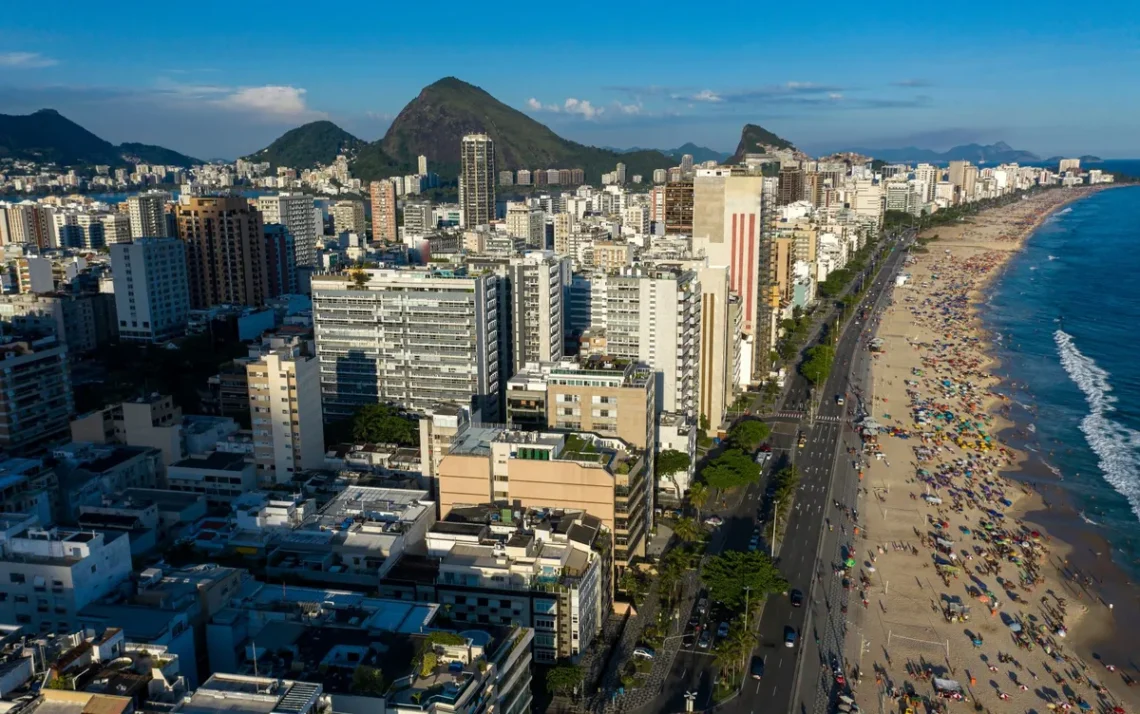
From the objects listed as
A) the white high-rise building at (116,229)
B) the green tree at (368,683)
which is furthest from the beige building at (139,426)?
the white high-rise building at (116,229)

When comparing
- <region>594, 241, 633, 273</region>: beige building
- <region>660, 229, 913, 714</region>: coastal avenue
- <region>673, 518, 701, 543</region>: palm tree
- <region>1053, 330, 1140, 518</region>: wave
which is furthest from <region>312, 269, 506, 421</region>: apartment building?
<region>594, 241, 633, 273</region>: beige building

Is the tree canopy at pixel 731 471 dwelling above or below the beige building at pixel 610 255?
below

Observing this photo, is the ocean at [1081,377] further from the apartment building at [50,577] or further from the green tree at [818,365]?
the apartment building at [50,577]

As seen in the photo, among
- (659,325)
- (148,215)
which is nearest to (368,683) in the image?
(659,325)

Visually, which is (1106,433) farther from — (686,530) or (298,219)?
(298,219)

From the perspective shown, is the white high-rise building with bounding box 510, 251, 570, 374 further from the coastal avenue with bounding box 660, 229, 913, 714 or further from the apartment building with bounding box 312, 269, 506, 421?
the coastal avenue with bounding box 660, 229, 913, 714

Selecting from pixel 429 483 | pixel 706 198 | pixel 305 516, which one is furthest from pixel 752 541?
pixel 706 198
